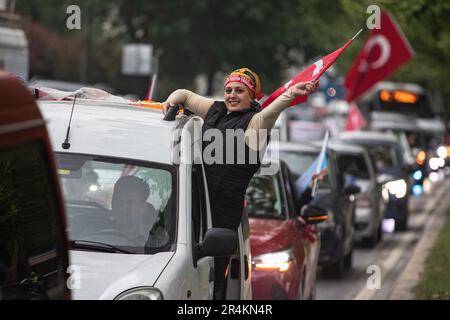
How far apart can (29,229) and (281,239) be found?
6.39 meters

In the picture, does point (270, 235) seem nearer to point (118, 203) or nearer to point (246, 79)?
point (246, 79)

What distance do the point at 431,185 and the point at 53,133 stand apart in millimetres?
35134

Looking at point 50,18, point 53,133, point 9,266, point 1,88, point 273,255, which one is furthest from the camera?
point 50,18

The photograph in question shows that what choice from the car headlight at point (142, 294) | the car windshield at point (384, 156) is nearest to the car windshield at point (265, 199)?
the car headlight at point (142, 294)

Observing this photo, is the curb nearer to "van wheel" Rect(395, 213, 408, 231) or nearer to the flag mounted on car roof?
"van wheel" Rect(395, 213, 408, 231)

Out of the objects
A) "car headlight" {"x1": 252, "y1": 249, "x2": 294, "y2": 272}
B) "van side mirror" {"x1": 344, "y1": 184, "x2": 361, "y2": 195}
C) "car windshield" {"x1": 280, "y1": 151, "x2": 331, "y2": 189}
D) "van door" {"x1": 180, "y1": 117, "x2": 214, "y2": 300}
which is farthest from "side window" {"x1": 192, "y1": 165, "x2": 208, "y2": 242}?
"van side mirror" {"x1": 344, "y1": 184, "x2": 361, "y2": 195}

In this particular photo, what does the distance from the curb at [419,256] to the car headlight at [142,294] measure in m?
7.29

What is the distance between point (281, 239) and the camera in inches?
431

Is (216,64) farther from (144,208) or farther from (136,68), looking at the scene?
(144,208)

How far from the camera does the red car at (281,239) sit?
10.4 m

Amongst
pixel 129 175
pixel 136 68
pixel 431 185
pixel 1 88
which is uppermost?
pixel 1 88

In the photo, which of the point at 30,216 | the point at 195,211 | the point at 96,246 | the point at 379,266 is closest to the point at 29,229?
the point at 30,216

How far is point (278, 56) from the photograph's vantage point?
51.2m
